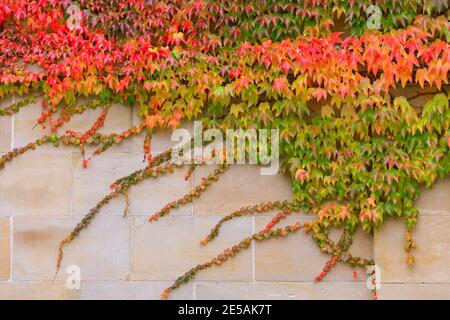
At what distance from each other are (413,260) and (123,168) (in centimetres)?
214

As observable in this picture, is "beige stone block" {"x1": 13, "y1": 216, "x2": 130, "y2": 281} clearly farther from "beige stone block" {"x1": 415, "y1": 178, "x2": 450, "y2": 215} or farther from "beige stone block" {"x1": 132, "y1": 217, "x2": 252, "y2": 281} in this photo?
"beige stone block" {"x1": 415, "y1": 178, "x2": 450, "y2": 215}

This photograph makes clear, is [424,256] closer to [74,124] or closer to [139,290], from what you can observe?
[139,290]

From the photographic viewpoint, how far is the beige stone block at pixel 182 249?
4.25m

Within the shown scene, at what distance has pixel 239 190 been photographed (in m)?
4.26

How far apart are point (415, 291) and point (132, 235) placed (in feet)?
6.63

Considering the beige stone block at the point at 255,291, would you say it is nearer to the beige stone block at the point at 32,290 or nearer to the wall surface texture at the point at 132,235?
the wall surface texture at the point at 132,235

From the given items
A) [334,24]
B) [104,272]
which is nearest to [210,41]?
[334,24]

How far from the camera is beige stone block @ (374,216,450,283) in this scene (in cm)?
408

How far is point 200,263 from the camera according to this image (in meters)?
4.26

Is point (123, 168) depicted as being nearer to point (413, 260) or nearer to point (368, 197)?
point (368, 197)

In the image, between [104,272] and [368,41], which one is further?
[104,272]

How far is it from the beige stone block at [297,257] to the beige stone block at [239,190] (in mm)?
172

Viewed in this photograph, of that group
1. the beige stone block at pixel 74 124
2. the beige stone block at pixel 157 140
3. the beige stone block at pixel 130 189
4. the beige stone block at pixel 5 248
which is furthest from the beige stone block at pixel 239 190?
the beige stone block at pixel 5 248

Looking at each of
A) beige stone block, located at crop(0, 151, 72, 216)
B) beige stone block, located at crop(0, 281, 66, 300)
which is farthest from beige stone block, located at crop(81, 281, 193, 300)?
beige stone block, located at crop(0, 151, 72, 216)
